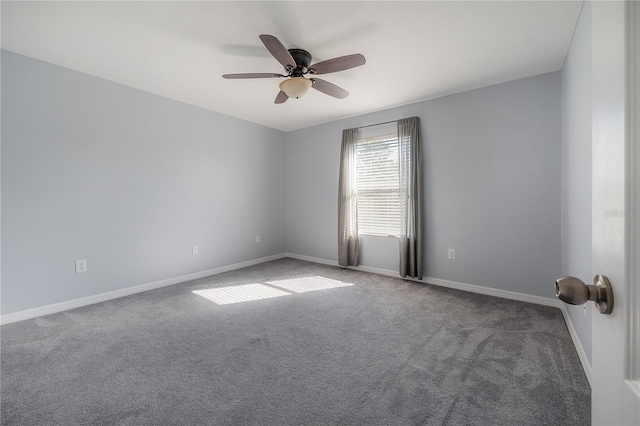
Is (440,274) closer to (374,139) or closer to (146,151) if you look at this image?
(374,139)

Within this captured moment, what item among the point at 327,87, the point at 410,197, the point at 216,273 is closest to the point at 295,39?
the point at 327,87

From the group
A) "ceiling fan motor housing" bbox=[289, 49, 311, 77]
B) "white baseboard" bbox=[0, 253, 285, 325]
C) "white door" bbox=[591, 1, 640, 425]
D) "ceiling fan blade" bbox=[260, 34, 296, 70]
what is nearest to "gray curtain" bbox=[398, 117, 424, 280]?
"ceiling fan motor housing" bbox=[289, 49, 311, 77]

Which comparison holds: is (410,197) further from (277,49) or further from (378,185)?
(277,49)

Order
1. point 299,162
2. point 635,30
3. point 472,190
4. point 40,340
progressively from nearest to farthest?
point 635,30 < point 40,340 < point 472,190 < point 299,162

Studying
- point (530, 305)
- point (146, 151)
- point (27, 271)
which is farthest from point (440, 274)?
point (27, 271)

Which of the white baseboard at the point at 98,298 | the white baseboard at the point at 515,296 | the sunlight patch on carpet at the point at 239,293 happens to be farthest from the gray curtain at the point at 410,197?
the white baseboard at the point at 98,298

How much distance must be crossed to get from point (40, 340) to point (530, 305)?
4.56m

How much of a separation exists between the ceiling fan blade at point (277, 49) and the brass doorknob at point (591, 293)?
1.99m

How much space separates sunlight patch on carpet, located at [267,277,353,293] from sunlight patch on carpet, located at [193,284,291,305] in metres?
0.17

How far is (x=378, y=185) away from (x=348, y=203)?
0.57 m

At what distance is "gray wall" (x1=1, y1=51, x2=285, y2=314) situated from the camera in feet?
8.32

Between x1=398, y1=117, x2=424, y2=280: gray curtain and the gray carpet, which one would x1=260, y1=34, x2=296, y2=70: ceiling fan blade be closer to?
x1=398, y1=117, x2=424, y2=280: gray curtain

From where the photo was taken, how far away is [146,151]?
3.40 meters

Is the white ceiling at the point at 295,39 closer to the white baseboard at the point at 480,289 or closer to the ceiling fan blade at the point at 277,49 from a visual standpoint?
the ceiling fan blade at the point at 277,49
